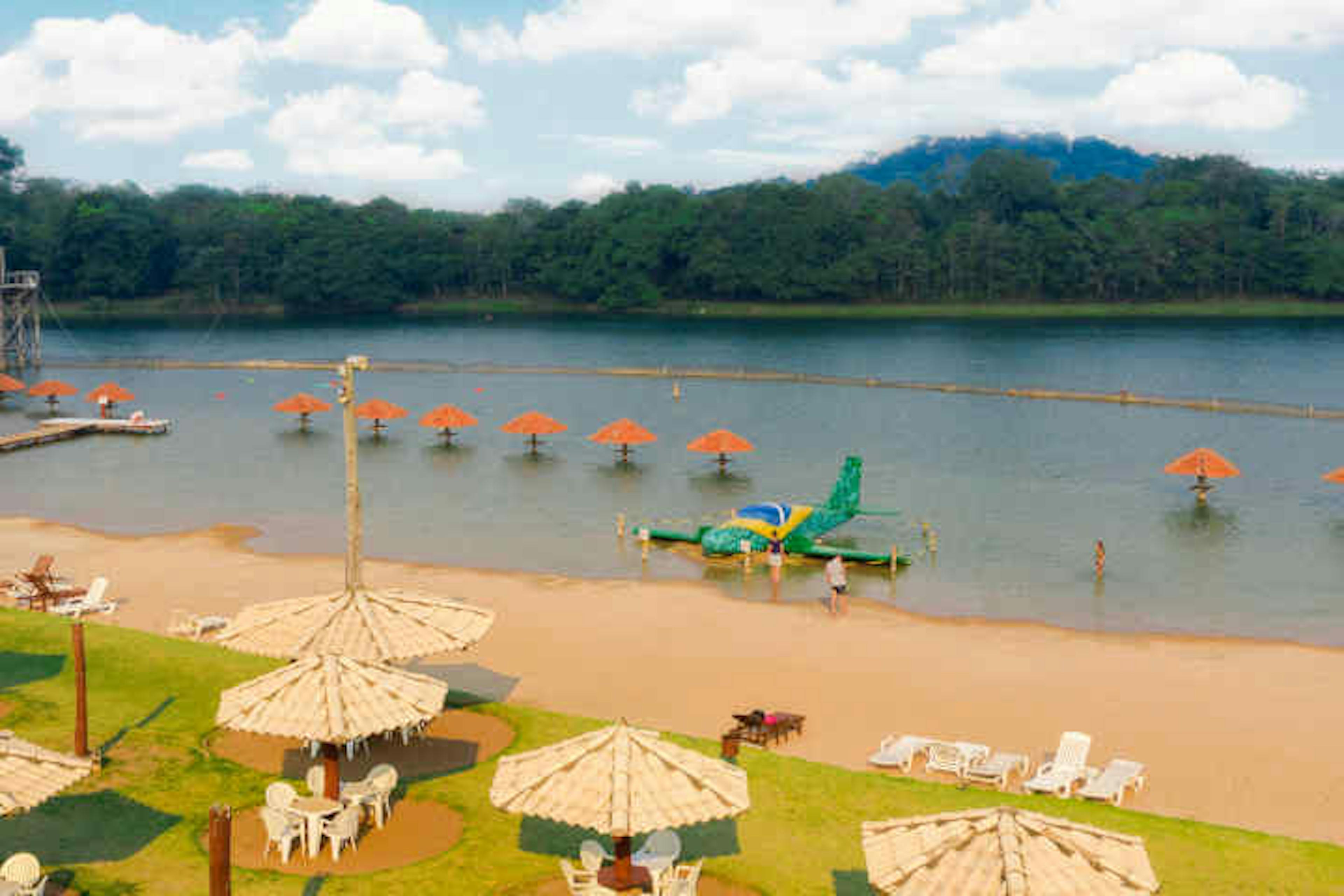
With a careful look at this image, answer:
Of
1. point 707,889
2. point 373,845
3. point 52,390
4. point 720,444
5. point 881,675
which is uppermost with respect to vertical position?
point 52,390

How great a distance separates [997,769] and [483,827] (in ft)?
28.4

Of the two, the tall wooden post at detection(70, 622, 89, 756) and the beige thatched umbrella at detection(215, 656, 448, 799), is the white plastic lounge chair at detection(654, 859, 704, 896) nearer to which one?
the beige thatched umbrella at detection(215, 656, 448, 799)

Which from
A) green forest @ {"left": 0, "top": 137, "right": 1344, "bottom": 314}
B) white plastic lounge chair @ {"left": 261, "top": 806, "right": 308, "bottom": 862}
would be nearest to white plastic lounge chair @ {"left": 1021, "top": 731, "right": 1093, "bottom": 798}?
white plastic lounge chair @ {"left": 261, "top": 806, "right": 308, "bottom": 862}

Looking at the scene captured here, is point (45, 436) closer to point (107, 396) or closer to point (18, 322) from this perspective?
point (107, 396)

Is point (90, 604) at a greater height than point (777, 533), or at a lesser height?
lesser

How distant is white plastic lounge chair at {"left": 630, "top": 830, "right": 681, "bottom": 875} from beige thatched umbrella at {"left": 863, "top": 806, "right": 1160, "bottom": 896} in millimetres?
2914

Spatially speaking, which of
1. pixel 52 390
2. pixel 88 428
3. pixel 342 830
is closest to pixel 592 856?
pixel 342 830

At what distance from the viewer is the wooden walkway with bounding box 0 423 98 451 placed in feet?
193

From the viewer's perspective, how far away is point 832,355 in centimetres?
10469

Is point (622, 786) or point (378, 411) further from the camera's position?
point (378, 411)

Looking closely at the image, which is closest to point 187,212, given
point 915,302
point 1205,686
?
point 915,302

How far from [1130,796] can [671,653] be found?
1061 cm

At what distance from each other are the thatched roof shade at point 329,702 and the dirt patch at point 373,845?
54.6 inches

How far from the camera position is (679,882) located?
14.5 meters
